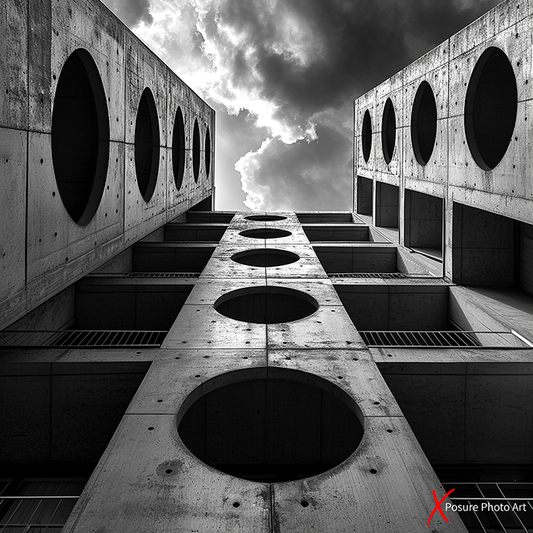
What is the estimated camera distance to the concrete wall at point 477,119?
1005 centimetres

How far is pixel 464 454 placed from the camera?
8.95 metres

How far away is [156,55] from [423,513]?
50.5 feet

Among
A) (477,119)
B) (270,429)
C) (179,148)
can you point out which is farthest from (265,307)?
(179,148)

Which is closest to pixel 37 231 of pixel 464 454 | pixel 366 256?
pixel 464 454

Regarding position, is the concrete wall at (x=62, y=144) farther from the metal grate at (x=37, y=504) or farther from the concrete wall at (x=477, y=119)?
the concrete wall at (x=477, y=119)

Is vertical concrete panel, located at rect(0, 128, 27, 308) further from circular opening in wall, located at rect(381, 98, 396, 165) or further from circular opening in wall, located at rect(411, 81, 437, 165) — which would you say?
circular opening in wall, located at rect(381, 98, 396, 165)

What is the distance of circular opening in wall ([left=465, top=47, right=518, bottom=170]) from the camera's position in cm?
1252

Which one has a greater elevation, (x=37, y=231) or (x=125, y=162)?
(x=125, y=162)

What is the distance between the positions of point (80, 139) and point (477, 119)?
871cm

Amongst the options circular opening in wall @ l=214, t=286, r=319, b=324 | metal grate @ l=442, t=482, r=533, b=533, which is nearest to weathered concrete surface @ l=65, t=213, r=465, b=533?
metal grate @ l=442, t=482, r=533, b=533

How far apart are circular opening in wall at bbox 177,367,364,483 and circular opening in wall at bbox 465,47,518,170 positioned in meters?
6.90

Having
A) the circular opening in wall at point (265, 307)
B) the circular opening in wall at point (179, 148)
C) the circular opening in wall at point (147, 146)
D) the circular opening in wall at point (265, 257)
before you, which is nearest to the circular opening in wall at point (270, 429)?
the circular opening in wall at point (265, 307)

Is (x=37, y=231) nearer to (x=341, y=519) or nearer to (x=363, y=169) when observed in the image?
(x=341, y=519)

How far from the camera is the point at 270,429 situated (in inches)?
330
